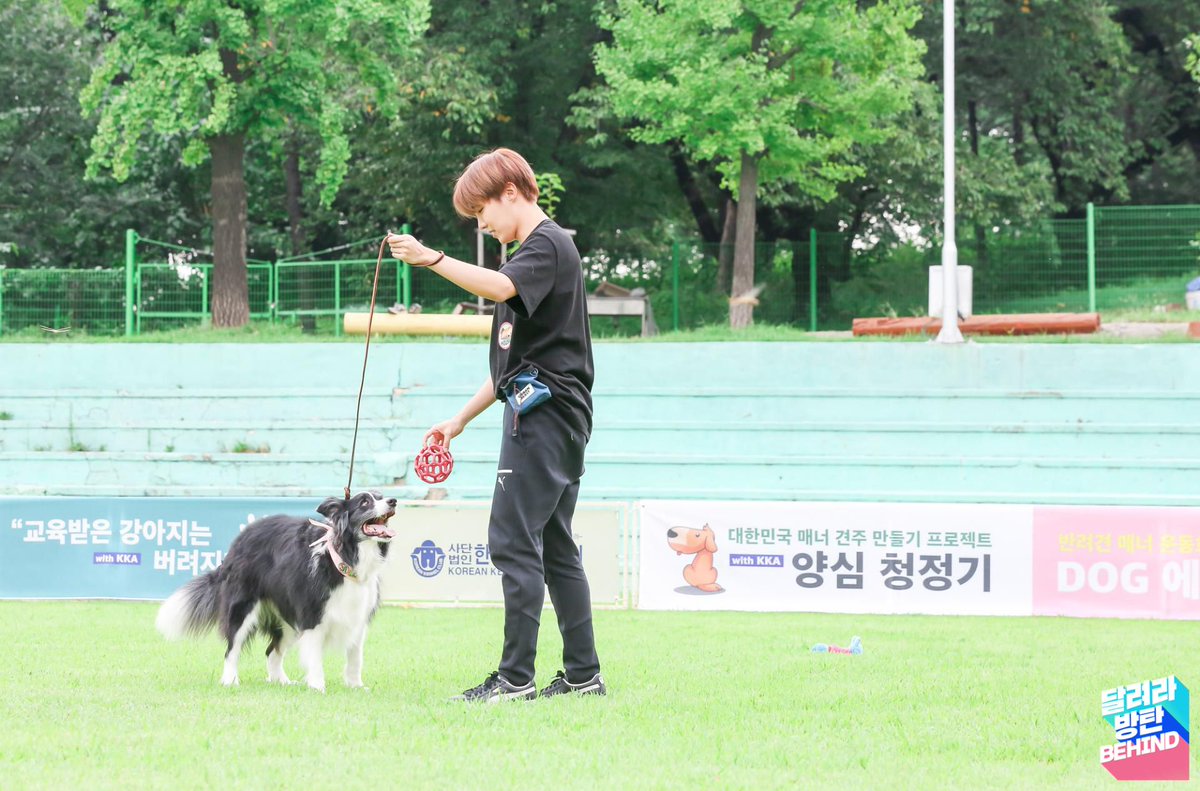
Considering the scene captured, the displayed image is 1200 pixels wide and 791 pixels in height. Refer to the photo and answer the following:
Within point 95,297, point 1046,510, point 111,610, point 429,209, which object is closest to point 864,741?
point 1046,510

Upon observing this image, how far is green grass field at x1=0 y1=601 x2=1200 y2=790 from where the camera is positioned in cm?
365

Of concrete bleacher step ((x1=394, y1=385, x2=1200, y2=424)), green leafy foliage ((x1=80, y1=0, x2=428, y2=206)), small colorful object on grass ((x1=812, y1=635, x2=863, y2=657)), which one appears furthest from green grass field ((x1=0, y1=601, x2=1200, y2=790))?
green leafy foliage ((x1=80, y1=0, x2=428, y2=206))

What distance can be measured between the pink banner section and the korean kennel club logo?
23.8 ft

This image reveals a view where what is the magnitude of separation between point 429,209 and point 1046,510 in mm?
19046

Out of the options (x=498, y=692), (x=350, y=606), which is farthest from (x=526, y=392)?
(x=350, y=606)

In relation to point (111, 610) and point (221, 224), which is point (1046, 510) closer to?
point (111, 610)

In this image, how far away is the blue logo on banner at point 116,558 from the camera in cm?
1134

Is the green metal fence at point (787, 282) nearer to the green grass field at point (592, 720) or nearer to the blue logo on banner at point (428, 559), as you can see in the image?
the blue logo on banner at point (428, 559)

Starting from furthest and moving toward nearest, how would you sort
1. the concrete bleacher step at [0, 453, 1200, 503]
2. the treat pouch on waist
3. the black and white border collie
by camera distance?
the concrete bleacher step at [0, 453, 1200, 503] < the black and white border collie < the treat pouch on waist

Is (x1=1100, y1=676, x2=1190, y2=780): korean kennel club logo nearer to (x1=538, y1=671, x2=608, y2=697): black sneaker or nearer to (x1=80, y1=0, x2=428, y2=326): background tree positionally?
(x1=538, y1=671, x2=608, y2=697): black sneaker

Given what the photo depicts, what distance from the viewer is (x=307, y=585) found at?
580 centimetres

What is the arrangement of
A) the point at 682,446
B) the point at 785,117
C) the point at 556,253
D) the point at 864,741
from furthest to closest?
the point at 785,117
the point at 682,446
the point at 556,253
the point at 864,741

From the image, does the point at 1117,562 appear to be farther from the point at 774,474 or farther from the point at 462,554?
the point at 462,554

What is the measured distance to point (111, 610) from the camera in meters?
10.3
